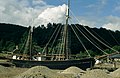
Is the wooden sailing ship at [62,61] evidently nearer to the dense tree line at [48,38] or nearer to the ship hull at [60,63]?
the ship hull at [60,63]

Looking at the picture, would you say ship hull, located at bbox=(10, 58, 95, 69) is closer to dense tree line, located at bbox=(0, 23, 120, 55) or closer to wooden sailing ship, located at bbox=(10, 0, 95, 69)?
wooden sailing ship, located at bbox=(10, 0, 95, 69)

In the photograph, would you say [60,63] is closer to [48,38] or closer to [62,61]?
[62,61]

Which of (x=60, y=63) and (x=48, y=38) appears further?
(x=48, y=38)

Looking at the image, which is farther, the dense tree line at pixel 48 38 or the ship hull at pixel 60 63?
the dense tree line at pixel 48 38

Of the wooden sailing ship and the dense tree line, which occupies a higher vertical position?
the dense tree line

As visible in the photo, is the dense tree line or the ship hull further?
the dense tree line

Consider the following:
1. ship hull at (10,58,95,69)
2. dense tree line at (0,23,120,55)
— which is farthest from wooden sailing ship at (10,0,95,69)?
dense tree line at (0,23,120,55)

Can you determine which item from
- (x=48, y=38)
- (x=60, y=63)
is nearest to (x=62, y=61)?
(x=60, y=63)

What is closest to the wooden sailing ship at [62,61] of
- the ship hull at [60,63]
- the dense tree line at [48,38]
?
the ship hull at [60,63]

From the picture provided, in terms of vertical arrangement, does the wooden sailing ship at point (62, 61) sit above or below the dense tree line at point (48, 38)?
below

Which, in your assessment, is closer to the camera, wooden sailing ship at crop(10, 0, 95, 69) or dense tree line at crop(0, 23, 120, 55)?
wooden sailing ship at crop(10, 0, 95, 69)

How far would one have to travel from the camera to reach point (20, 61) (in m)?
52.8

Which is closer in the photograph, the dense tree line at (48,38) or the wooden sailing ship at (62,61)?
the wooden sailing ship at (62,61)

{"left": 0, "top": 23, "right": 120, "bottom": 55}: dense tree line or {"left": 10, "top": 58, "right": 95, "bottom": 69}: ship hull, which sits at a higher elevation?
{"left": 0, "top": 23, "right": 120, "bottom": 55}: dense tree line
